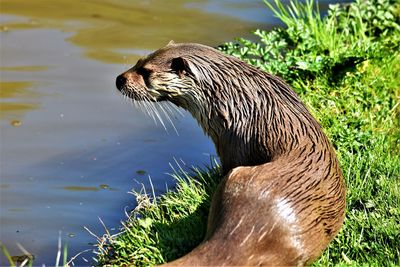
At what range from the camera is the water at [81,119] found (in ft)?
17.6

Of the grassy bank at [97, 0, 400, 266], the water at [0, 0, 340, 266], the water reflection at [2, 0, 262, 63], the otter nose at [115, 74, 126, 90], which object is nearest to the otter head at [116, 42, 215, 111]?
the otter nose at [115, 74, 126, 90]

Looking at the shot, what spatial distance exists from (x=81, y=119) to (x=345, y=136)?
189cm

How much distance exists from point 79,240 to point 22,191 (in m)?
0.61

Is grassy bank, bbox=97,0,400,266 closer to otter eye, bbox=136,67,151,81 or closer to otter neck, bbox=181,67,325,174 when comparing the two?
otter neck, bbox=181,67,325,174

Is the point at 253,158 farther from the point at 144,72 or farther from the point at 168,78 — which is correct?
the point at 144,72

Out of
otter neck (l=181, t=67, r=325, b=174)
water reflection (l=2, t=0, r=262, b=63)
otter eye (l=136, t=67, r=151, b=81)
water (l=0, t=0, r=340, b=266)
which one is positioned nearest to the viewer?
otter neck (l=181, t=67, r=325, b=174)

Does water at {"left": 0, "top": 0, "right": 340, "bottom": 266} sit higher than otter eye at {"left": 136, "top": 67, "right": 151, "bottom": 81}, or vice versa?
otter eye at {"left": 136, "top": 67, "right": 151, "bottom": 81}

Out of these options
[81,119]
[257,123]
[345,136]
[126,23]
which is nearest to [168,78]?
[257,123]

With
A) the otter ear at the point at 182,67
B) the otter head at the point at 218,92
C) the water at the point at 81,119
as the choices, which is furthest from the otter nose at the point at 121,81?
the water at the point at 81,119

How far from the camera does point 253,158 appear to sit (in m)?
4.50

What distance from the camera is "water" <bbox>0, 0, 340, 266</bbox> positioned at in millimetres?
5371

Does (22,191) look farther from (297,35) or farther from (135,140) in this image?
(297,35)

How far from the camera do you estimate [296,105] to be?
4.55 m

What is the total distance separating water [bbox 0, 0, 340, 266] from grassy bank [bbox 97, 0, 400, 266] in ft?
1.24
